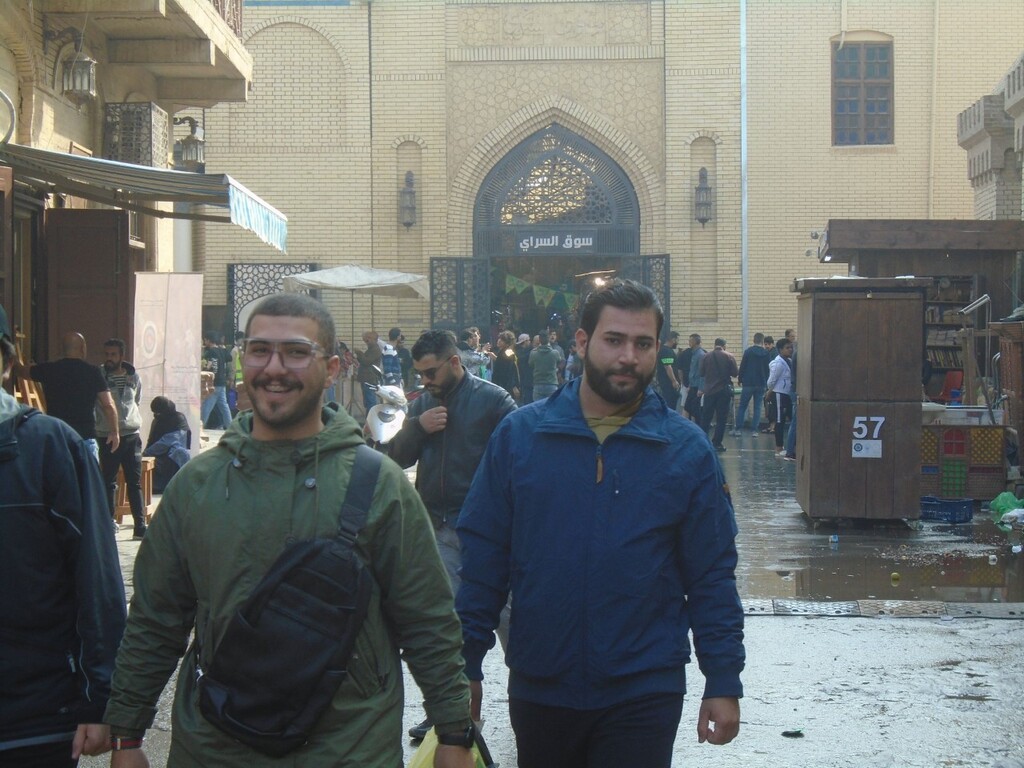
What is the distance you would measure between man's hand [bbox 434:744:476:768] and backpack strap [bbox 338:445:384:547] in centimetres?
53

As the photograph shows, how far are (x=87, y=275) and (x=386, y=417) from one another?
10.9 ft

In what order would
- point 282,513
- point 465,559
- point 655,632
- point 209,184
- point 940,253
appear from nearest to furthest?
point 282,513
point 655,632
point 465,559
point 209,184
point 940,253

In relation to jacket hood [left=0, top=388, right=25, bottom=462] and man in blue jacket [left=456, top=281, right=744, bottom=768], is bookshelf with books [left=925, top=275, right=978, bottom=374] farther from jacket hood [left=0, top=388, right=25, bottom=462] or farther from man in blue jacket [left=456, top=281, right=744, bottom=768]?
jacket hood [left=0, top=388, right=25, bottom=462]

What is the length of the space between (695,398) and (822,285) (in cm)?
1070

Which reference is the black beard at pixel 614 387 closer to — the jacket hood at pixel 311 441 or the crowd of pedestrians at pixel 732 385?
the jacket hood at pixel 311 441

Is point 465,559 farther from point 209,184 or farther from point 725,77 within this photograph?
point 725,77

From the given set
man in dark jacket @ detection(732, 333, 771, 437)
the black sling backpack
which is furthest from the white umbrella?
the black sling backpack

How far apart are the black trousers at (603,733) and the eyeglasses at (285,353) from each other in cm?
107

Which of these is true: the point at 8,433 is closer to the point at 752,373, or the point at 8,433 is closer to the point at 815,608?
the point at 815,608

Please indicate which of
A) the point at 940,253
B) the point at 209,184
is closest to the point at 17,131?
the point at 209,184

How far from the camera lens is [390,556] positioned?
9.29 ft

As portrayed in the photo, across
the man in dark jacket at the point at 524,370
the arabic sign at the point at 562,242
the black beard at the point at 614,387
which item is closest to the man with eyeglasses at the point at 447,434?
the black beard at the point at 614,387

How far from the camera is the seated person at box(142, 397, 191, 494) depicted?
11.9m

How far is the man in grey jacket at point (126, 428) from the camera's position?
10.6m
